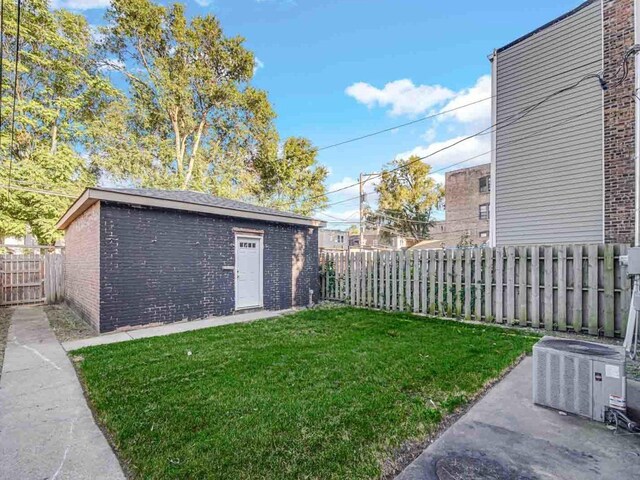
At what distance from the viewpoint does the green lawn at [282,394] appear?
223cm

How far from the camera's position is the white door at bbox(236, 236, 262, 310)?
8.65 metres

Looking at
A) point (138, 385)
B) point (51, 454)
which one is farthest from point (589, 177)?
point (51, 454)

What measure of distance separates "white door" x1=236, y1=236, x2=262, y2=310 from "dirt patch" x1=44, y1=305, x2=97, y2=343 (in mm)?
3308

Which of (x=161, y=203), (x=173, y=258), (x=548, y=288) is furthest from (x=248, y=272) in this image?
(x=548, y=288)

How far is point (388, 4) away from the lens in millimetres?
10195

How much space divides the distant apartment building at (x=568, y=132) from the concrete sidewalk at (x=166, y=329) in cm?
694

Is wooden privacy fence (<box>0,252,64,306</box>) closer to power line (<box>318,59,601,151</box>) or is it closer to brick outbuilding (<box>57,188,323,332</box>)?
brick outbuilding (<box>57,188,323,332</box>)

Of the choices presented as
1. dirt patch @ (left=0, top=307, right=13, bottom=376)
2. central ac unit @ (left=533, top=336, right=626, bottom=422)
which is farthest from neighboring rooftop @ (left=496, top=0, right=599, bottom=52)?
dirt patch @ (left=0, top=307, right=13, bottom=376)

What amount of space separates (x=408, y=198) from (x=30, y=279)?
2816 cm

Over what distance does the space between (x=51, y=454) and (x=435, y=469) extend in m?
2.78

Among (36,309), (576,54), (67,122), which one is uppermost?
(67,122)

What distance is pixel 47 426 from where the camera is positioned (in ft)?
9.33

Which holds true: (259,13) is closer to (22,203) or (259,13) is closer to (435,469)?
(22,203)

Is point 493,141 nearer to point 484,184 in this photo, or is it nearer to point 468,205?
point 484,184
